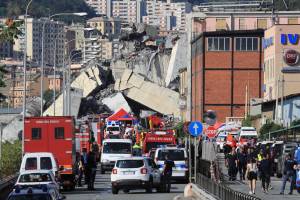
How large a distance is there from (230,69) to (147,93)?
29.7m

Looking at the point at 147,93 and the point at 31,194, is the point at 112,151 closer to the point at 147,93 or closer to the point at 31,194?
the point at 31,194

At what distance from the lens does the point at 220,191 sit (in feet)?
112

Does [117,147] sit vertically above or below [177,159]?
below

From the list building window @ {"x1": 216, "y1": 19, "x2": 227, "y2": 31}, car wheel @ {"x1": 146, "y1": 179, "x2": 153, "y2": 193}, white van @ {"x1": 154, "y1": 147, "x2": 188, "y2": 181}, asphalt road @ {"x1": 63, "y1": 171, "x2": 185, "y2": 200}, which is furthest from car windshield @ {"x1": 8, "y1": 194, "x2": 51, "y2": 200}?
building window @ {"x1": 216, "y1": 19, "x2": 227, "y2": 31}

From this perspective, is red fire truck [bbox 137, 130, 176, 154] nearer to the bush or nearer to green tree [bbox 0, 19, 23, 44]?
the bush

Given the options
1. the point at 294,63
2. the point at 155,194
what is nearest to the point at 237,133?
the point at 294,63

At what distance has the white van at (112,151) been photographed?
6944 centimetres

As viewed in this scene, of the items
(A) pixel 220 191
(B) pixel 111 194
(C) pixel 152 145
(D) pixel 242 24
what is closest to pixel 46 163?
(B) pixel 111 194

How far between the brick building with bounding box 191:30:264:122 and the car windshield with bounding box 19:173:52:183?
90644 millimetres

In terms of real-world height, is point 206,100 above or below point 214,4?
below

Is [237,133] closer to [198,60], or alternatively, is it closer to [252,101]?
[252,101]

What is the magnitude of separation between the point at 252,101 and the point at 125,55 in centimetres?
7597

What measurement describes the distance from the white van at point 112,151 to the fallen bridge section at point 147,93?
84.3 metres

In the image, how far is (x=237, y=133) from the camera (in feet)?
289
